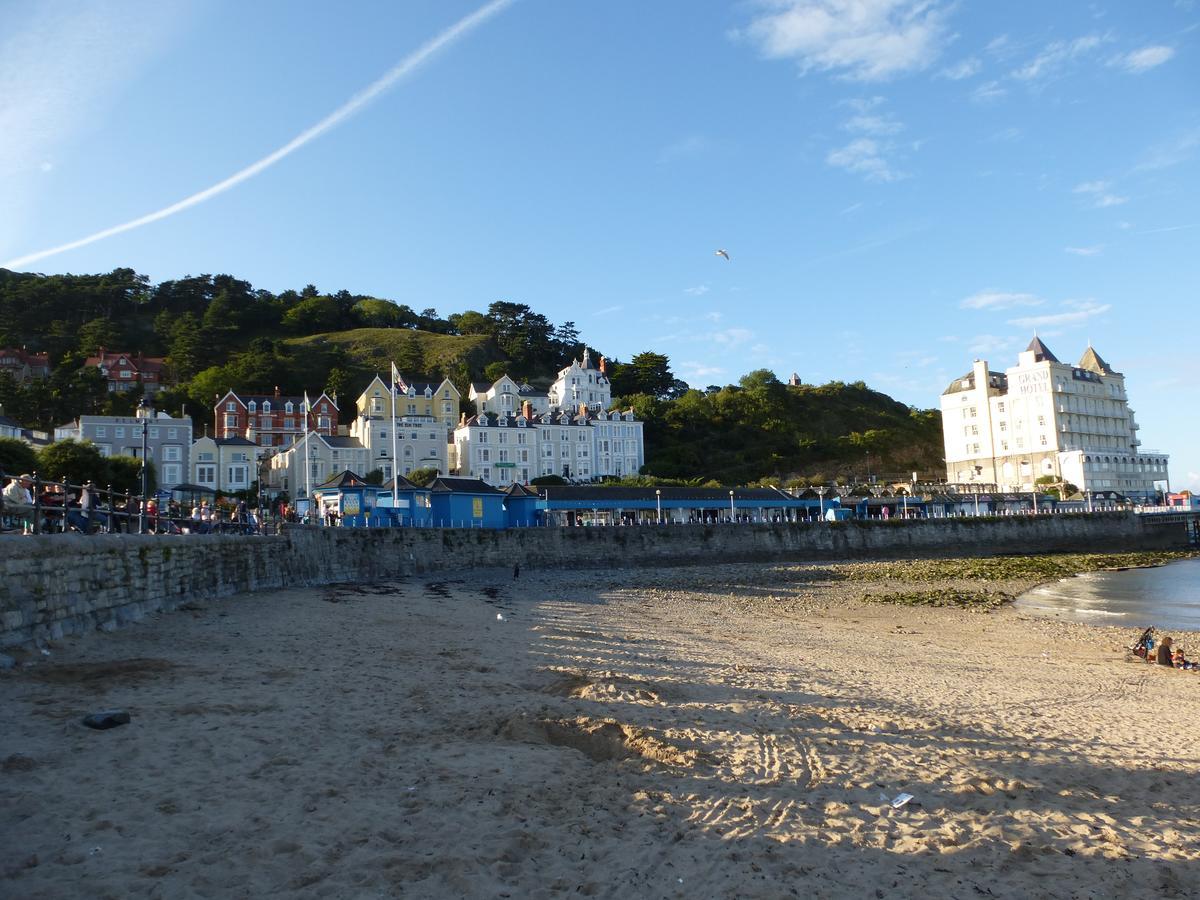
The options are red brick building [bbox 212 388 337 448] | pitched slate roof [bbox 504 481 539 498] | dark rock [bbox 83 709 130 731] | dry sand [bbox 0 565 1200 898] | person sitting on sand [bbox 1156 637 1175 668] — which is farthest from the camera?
red brick building [bbox 212 388 337 448]

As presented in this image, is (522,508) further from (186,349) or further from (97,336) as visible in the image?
(97,336)

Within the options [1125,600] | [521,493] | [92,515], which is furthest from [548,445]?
[92,515]

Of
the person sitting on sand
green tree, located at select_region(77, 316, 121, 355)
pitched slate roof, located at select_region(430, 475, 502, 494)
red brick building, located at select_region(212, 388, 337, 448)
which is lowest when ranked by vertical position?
the person sitting on sand

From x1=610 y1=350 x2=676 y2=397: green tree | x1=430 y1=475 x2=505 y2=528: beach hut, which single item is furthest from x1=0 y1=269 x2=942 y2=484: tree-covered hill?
x1=430 y1=475 x2=505 y2=528: beach hut

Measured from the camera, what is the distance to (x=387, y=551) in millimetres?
36562

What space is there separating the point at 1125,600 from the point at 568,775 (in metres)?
29.7

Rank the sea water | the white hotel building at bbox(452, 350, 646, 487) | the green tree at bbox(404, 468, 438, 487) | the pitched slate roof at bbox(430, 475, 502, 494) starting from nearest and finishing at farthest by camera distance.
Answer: the sea water < the pitched slate roof at bbox(430, 475, 502, 494) < the green tree at bbox(404, 468, 438, 487) < the white hotel building at bbox(452, 350, 646, 487)

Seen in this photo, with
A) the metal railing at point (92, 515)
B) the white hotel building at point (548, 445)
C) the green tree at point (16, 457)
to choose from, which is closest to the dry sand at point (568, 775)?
the metal railing at point (92, 515)

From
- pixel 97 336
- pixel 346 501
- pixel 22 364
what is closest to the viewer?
pixel 346 501

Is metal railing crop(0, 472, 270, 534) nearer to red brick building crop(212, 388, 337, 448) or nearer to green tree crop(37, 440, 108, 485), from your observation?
green tree crop(37, 440, 108, 485)

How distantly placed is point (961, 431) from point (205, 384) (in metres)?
95.8

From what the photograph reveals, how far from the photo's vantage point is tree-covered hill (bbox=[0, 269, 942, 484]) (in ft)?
300

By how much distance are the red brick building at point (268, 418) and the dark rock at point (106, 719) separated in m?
78.4

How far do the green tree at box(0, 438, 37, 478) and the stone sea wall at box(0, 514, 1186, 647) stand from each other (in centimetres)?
2443
